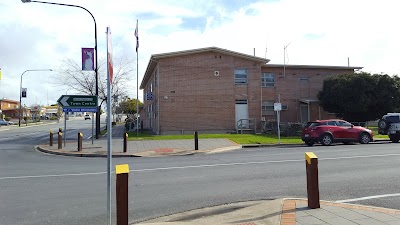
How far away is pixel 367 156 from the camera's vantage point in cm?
1423

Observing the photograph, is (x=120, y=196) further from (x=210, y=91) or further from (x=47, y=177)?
(x=210, y=91)

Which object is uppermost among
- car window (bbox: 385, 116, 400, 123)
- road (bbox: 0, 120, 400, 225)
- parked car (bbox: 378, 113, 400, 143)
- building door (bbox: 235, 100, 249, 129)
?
building door (bbox: 235, 100, 249, 129)

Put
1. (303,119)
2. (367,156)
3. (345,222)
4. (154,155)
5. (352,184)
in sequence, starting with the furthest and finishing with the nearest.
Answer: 1. (303,119)
2. (154,155)
3. (367,156)
4. (352,184)
5. (345,222)

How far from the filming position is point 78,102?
20.1 m

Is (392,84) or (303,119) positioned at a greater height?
(392,84)

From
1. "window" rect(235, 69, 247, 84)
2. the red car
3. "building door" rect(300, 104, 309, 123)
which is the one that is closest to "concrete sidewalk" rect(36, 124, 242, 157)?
the red car

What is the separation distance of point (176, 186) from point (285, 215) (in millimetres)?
3750

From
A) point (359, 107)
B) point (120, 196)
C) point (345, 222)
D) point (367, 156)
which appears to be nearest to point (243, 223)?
point (345, 222)

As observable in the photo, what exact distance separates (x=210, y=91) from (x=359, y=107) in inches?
514

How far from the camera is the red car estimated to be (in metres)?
21.1

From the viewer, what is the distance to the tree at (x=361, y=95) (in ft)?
101

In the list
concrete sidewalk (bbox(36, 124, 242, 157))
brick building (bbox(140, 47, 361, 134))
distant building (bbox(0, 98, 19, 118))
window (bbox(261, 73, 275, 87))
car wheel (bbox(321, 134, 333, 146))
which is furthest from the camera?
distant building (bbox(0, 98, 19, 118))

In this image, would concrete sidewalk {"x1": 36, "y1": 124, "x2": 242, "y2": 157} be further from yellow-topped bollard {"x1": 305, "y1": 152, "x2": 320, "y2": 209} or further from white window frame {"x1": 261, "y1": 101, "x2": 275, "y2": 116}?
yellow-topped bollard {"x1": 305, "y1": 152, "x2": 320, "y2": 209}

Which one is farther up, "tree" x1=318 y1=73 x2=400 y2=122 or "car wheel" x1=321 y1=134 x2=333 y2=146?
"tree" x1=318 y1=73 x2=400 y2=122
